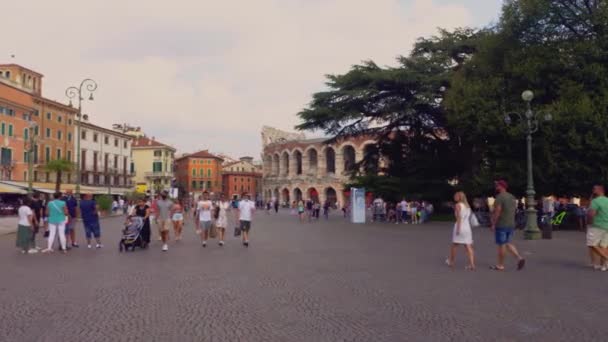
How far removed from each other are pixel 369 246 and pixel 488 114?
1369 cm

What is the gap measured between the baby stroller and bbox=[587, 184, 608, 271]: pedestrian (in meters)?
10.4

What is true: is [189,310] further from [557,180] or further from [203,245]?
[557,180]

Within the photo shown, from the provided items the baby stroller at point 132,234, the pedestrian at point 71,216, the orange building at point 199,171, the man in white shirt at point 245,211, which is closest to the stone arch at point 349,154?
the orange building at point 199,171

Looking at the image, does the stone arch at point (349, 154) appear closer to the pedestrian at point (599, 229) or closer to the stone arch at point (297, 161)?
the stone arch at point (297, 161)

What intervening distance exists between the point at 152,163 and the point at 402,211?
242ft

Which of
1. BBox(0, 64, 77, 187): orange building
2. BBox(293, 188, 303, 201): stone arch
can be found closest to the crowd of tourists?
BBox(0, 64, 77, 187): orange building

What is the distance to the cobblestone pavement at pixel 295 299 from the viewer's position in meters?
6.12

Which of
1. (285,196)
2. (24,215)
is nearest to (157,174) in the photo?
(285,196)

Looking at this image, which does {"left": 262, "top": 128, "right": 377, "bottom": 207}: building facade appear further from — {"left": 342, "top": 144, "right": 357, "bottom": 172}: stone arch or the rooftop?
the rooftop

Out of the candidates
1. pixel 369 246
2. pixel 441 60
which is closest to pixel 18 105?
pixel 441 60

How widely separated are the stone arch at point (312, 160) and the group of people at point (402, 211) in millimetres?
48326

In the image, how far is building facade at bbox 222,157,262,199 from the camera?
Answer: 442 feet

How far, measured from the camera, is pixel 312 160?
89.8 meters

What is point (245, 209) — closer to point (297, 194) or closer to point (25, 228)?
point (25, 228)
